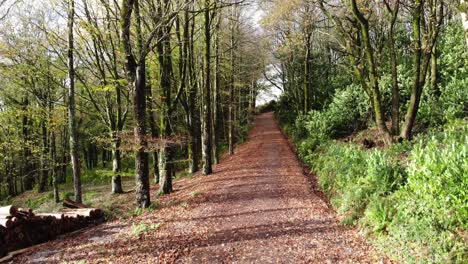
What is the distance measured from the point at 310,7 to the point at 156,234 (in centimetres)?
1562

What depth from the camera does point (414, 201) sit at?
5.46 metres

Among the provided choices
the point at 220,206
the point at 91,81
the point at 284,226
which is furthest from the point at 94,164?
the point at 284,226

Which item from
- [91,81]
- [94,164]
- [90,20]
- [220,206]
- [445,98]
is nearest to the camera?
[220,206]

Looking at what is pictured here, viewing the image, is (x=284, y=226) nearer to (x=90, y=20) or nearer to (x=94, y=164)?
(x=90, y=20)

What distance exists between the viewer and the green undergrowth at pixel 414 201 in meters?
4.46

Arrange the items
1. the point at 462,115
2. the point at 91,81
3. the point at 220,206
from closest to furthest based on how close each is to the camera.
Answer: the point at 220,206
the point at 462,115
the point at 91,81

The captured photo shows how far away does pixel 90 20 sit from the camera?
1272 cm

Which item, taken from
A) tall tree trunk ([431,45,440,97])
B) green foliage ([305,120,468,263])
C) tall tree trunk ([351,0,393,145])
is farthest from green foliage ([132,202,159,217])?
tall tree trunk ([431,45,440,97])

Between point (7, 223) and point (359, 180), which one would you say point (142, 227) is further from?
point (359, 180)

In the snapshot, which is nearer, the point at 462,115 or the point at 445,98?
the point at 462,115

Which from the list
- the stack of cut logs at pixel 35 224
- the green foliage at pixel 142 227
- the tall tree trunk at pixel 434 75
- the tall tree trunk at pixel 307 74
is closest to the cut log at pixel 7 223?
the stack of cut logs at pixel 35 224

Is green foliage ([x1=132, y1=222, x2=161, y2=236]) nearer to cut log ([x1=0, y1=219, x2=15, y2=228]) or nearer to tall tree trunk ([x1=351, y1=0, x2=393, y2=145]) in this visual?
cut log ([x1=0, y1=219, x2=15, y2=228])

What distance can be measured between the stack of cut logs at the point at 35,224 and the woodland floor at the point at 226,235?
0.48 meters

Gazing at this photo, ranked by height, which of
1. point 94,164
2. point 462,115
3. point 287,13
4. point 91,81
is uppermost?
point 287,13
